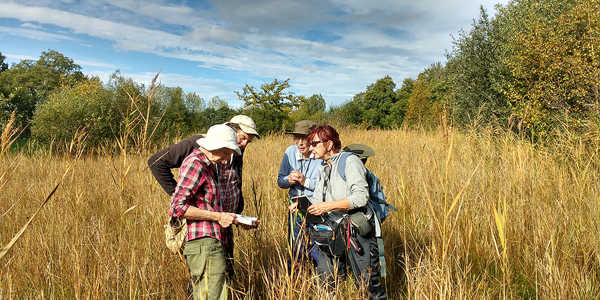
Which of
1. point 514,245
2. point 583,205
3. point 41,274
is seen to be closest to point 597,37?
point 583,205

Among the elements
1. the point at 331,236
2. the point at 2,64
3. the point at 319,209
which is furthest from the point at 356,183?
the point at 2,64

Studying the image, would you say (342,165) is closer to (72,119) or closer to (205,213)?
(205,213)

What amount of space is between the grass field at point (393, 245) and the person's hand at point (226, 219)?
0.92ft

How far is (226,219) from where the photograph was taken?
1.82 metres

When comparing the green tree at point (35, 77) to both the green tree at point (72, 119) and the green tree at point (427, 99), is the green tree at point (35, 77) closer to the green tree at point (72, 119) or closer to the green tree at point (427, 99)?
the green tree at point (72, 119)

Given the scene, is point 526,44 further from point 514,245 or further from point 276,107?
point 276,107

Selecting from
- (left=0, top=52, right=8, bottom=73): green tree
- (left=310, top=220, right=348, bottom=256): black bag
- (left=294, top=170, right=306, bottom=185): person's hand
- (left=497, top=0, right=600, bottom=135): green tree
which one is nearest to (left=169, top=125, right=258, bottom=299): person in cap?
(left=310, top=220, right=348, bottom=256): black bag

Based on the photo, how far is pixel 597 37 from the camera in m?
5.15

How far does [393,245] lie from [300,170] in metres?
1.25

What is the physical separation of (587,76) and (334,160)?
557 centimetres

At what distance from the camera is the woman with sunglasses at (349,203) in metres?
2.10

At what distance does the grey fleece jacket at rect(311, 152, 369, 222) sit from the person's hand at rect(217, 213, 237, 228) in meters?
0.81

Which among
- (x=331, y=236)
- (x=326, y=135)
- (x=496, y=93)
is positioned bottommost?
(x=331, y=236)

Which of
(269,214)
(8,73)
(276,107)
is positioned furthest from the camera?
(8,73)
